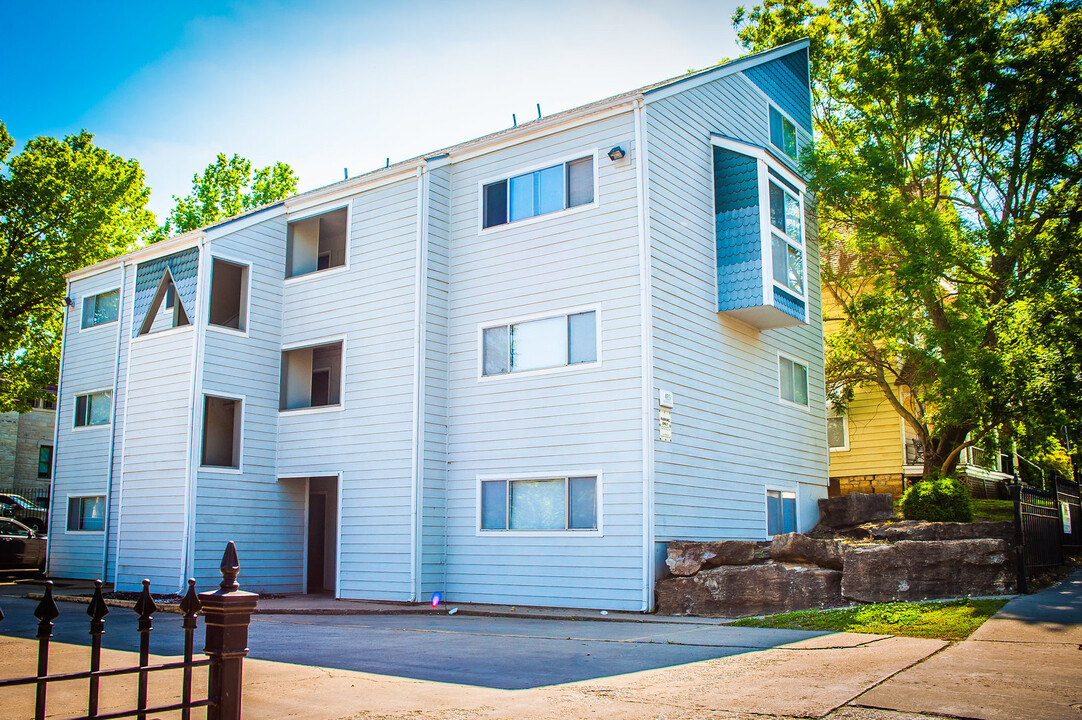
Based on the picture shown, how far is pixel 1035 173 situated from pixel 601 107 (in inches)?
420

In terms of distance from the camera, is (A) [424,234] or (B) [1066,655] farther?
(A) [424,234]

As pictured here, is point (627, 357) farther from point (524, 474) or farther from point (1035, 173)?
point (1035, 173)

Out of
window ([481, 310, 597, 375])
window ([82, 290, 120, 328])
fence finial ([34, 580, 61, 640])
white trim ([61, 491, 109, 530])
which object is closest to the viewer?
fence finial ([34, 580, 61, 640])

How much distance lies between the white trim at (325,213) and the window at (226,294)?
1.32m

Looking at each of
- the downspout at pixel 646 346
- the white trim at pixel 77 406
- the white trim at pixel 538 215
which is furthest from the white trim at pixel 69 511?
the downspout at pixel 646 346

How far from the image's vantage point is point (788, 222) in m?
17.6

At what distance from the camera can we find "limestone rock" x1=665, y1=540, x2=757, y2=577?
1402 centimetres

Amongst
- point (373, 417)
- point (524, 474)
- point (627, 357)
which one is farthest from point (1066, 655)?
point (373, 417)

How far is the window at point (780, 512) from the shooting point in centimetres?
1816

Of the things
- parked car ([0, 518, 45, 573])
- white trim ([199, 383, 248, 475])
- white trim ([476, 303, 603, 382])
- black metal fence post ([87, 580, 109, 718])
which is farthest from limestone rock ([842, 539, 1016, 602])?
parked car ([0, 518, 45, 573])

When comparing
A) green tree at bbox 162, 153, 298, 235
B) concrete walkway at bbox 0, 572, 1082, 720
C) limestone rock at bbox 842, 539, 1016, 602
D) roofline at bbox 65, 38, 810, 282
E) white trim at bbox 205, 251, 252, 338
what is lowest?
concrete walkway at bbox 0, 572, 1082, 720

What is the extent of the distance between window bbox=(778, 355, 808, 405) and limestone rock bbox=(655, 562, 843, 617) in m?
6.70

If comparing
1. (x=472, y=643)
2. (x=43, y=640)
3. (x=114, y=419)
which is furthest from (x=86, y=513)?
(x=43, y=640)

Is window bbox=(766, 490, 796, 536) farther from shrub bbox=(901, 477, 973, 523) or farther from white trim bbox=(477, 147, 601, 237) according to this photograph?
white trim bbox=(477, 147, 601, 237)
